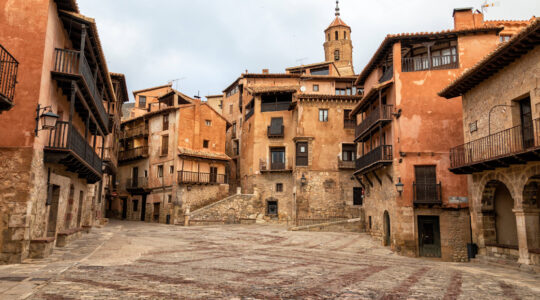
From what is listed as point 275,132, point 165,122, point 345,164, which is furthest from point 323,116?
point 165,122

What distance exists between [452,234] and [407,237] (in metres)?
2.20

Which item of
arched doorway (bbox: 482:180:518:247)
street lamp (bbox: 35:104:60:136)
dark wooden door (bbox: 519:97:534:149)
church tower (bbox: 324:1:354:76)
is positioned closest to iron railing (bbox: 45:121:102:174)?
street lamp (bbox: 35:104:60:136)

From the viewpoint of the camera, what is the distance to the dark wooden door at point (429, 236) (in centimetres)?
1970

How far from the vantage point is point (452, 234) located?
1938 cm

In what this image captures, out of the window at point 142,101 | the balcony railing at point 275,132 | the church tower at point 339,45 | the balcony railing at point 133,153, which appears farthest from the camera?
the church tower at point 339,45

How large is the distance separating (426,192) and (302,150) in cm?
1575

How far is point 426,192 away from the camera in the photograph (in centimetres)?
1992

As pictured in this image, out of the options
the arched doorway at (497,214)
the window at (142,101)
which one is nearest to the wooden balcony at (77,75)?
the arched doorway at (497,214)

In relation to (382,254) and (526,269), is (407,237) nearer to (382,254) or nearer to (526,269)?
(382,254)

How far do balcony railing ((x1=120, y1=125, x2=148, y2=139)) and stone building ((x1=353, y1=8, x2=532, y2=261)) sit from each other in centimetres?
2574

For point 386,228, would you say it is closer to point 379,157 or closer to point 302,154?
point 379,157

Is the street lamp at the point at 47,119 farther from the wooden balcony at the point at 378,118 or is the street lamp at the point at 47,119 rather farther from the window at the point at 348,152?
the window at the point at 348,152

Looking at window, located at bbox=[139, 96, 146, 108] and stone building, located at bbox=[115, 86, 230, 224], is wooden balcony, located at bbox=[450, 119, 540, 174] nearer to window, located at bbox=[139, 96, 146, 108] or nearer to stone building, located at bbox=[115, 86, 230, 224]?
stone building, located at bbox=[115, 86, 230, 224]

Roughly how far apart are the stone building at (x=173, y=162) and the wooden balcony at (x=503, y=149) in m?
22.7
